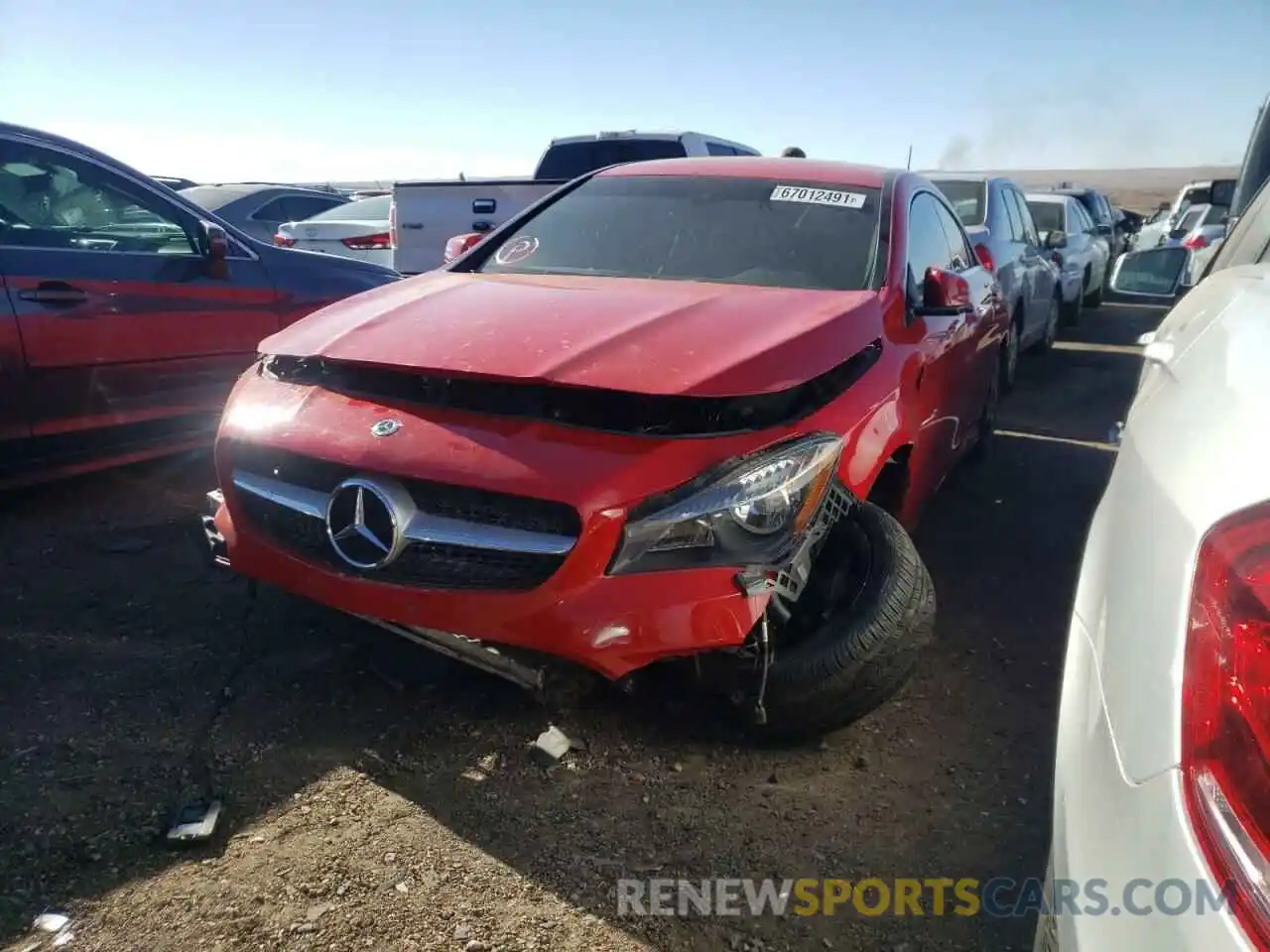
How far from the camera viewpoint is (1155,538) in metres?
1.23

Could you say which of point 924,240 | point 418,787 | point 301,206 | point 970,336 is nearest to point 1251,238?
point 924,240

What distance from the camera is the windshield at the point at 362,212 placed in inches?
396

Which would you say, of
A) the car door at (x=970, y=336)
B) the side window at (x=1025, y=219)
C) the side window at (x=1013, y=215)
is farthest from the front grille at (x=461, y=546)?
the side window at (x=1025, y=219)

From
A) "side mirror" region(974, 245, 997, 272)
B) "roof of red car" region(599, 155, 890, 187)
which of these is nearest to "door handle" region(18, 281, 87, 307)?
"roof of red car" region(599, 155, 890, 187)

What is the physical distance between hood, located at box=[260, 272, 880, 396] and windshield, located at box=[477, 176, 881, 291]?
21 cm

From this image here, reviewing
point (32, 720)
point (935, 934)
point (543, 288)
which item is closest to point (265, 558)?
point (32, 720)

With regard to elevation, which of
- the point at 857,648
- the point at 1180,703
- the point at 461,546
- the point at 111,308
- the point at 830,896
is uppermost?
the point at 1180,703

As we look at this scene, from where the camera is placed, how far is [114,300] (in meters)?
4.22

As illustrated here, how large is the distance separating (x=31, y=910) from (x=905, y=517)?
280 centimetres

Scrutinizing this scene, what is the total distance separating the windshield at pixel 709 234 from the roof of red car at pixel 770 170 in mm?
67

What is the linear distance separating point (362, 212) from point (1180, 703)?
409 inches

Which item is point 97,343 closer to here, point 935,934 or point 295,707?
point 295,707

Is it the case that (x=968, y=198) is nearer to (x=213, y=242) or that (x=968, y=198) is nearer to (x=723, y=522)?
(x=213, y=242)

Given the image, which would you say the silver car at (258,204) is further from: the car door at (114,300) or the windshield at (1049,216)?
the windshield at (1049,216)
